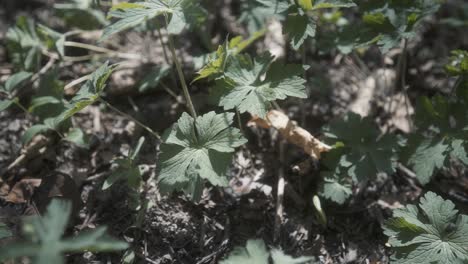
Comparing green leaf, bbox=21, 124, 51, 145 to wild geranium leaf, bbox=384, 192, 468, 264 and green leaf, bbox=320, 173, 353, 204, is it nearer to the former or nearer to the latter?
green leaf, bbox=320, 173, 353, 204

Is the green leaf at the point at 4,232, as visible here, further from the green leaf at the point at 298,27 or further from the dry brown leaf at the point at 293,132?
the green leaf at the point at 298,27

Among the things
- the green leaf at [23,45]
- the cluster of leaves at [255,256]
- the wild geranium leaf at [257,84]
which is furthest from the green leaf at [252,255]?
the green leaf at [23,45]

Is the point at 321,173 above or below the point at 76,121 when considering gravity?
below

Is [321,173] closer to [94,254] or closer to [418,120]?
[418,120]

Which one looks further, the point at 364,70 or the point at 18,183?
the point at 364,70

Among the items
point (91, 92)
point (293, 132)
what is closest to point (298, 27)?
point (293, 132)

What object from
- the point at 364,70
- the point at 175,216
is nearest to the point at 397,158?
the point at 364,70
